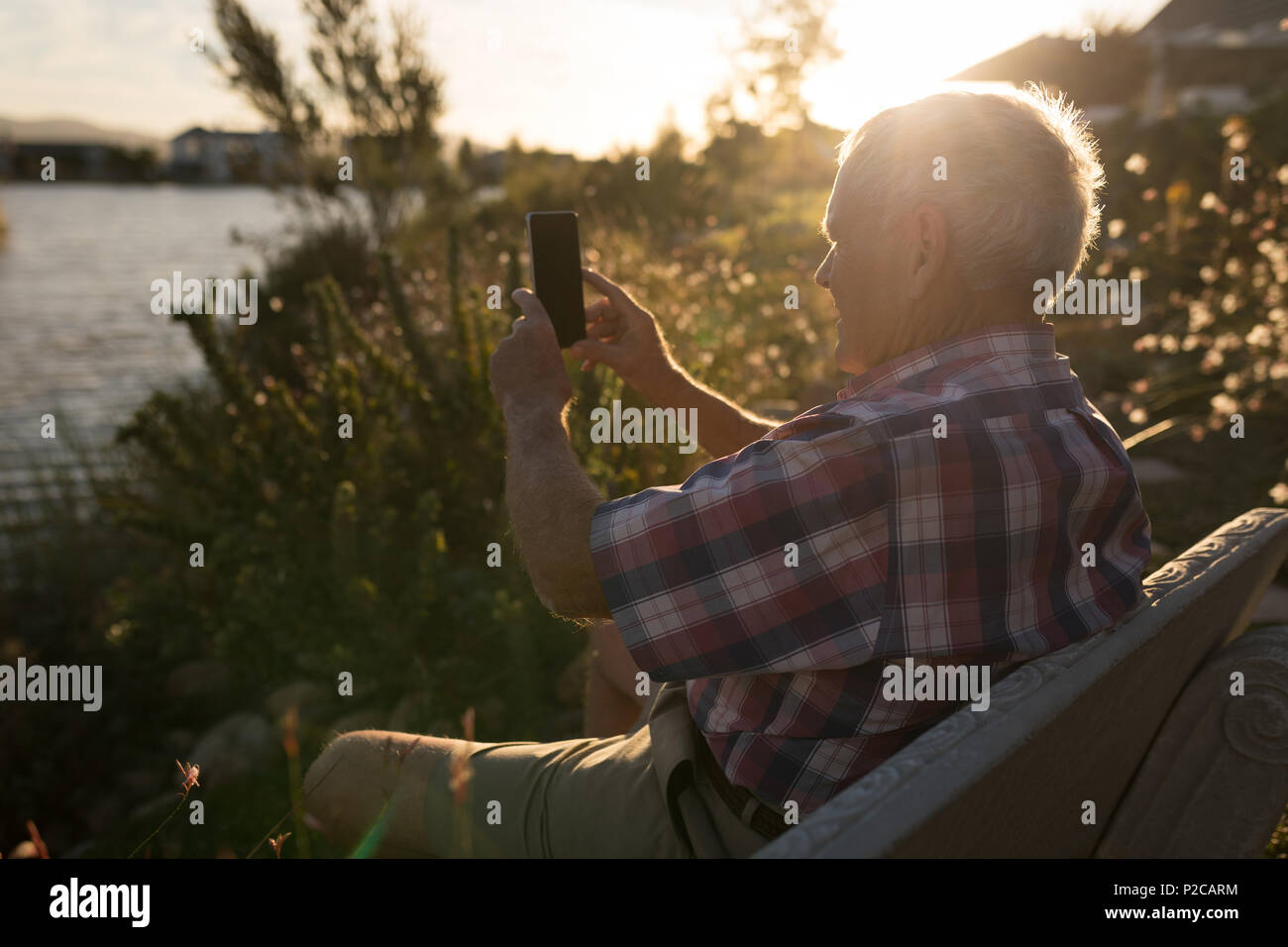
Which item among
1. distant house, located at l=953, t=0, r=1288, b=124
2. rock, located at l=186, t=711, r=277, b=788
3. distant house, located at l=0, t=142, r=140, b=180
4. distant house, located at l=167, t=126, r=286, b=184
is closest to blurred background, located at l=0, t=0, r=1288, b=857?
rock, located at l=186, t=711, r=277, b=788

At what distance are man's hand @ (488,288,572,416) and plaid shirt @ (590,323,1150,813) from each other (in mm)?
438

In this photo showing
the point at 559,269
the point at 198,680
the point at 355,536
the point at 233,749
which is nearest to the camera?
the point at 559,269

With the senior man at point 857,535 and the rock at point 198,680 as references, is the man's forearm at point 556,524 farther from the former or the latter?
the rock at point 198,680

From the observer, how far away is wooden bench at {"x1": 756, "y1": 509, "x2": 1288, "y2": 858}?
962 mm

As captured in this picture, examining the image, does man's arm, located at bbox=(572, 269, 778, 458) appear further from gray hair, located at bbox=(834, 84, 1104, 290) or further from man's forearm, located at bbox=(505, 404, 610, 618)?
gray hair, located at bbox=(834, 84, 1104, 290)

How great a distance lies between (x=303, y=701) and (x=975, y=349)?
10.2 feet

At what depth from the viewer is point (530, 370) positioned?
1737mm

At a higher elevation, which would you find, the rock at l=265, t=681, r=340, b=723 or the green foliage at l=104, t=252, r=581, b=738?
the green foliage at l=104, t=252, r=581, b=738

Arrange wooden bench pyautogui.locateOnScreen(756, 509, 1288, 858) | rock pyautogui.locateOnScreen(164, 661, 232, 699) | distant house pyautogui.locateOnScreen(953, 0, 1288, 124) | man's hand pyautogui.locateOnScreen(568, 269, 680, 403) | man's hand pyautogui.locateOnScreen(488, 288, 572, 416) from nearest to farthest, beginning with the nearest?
wooden bench pyautogui.locateOnScreen(756, 509, 1288, 858) → man's hand pyautogui.locateOnScreen(488, 288, 572, 416) → man's hand pyautogui.locateOnScreen(568, 269, 680, 403) → rock pyautogui.locateOnScreen(164, 661, 232, 699) → distant house pyautogui.locateOnScreen(953, 0, 1288, 124)

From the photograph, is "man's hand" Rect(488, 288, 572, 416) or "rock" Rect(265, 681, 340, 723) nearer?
"man's hand" Rect(488, 288, 572, 416)

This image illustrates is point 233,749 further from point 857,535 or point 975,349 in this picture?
point 975,349

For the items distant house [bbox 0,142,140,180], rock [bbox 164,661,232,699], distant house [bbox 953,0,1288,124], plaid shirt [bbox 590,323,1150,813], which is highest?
distant house [bbox 0,142,140,180]

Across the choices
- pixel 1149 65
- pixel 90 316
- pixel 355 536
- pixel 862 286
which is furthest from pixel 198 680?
pixel 1149 65
